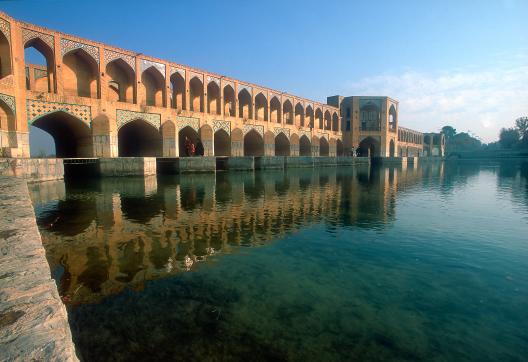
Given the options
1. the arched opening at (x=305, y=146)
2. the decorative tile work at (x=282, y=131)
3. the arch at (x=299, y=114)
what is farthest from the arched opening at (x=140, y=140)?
the arched opening at (x=305, y=146)

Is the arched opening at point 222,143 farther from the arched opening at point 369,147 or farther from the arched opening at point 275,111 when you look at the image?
the arched opening at point 369,147

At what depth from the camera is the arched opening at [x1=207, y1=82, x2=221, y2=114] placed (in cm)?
2117

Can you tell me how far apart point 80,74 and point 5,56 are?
3638 millimetres

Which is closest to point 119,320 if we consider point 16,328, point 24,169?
point 16,328

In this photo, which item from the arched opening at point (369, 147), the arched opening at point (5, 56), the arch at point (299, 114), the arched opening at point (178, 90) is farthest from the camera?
the arched opening at point (369, 147)

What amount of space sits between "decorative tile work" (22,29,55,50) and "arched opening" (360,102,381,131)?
30453 millimetres

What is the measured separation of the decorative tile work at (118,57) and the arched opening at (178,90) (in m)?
2.86

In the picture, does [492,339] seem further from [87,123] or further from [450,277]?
[87,123]

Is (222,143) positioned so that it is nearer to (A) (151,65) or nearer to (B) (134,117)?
(A) (151,65)

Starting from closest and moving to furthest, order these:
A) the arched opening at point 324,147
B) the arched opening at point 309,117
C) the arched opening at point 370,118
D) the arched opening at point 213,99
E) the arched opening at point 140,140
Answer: the arched opening at point 140,140 → the arched opening at point 213,99 → the arched opening at point 309,117 → the arched opening at point 324,147 → the arched opening at point 370,118

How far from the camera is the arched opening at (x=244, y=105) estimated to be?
24.2 meters

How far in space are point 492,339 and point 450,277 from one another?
3.57ft

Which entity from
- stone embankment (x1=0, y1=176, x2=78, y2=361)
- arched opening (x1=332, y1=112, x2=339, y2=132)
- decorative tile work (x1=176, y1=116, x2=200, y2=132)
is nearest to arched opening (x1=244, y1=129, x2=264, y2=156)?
decorative tile work (x1=176, y1=116, x2=200, y2=132)

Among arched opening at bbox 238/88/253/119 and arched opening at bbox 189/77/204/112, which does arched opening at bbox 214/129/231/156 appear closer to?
arched opening at bbox 189/77/204/112
